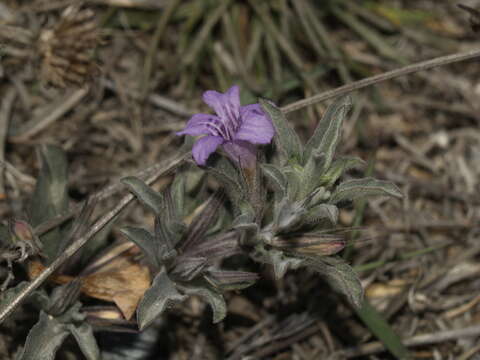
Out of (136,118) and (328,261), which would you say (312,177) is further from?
(136,118)

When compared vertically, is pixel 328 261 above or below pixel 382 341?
above

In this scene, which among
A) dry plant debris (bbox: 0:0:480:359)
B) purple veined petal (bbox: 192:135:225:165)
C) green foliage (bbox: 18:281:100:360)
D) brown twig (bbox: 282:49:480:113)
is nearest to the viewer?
purple veined petal (bbox: 192:135:225:165)

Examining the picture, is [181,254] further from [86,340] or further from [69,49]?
[69,49]

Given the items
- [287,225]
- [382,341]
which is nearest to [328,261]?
[287,225]

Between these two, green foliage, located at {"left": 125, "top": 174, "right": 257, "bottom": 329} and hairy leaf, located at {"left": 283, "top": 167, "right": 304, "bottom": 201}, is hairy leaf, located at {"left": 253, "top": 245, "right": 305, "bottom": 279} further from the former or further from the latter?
hairy leaf, located at {"left": 283, "top": 167, "right": 304, "bottom": 201}

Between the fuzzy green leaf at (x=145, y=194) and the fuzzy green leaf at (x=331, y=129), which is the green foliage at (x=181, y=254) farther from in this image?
the fuzzy green leaf at (x=331, y=129)

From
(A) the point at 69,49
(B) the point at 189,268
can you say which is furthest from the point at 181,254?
(A) the point at 69,49

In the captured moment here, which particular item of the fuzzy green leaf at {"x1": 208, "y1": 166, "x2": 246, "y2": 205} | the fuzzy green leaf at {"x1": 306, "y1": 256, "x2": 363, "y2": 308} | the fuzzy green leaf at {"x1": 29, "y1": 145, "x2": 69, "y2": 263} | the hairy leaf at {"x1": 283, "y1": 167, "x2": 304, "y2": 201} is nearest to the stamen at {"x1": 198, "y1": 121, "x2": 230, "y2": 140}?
the fuzzy green leaf at {"x1": 208, "y1": 166, "x2": 246, "y2": 205}
